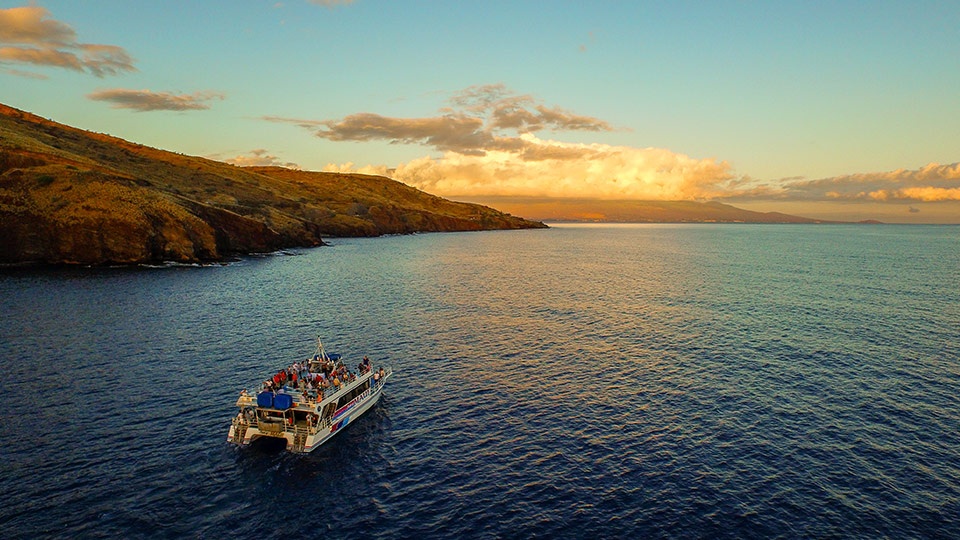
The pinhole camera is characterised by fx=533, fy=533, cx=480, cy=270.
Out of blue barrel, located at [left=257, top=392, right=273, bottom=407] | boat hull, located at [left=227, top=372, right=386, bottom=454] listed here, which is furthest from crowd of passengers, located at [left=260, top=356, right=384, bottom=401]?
blue barrel, located at [left=257, top=392, right=273, bottom=407]

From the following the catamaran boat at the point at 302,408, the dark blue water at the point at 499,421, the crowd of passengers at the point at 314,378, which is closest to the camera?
the dark blue water at the point at 499,421

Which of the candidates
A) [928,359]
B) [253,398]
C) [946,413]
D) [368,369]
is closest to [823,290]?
[928,359]

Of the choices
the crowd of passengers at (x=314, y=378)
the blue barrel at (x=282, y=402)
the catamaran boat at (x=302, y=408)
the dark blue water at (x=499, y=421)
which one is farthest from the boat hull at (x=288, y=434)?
the crowd of passengers at (x=314, y=378)

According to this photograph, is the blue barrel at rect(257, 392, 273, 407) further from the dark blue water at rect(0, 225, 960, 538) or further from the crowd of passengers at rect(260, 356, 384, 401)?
the dark blue water at rect(0, 225, 960, 538)

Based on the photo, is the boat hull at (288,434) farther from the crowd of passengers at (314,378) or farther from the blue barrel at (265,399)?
the crowd of passengers at (314,378)

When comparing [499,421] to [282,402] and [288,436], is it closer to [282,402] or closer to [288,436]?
[288,436]

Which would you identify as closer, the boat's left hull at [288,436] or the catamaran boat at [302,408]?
the boat's left hull at [288,436]
